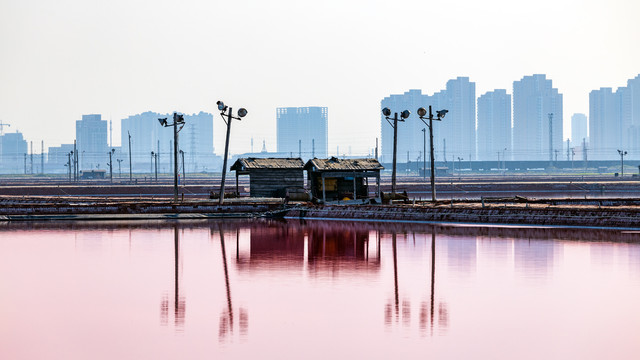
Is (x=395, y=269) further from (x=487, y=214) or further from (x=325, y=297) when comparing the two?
(x=487, y=214)

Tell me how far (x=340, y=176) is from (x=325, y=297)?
127ft

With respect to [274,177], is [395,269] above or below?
below

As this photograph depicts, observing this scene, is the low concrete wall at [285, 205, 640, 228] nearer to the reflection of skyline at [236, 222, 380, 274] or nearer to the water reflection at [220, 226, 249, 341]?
the reflection of skyline at [236, 222, 380, 274]

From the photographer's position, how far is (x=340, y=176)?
65438 millimetres

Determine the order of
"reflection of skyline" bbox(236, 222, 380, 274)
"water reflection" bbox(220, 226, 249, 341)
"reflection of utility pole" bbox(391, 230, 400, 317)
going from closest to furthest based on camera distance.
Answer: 1. "water reflection" bbox(220, 226, 249, 341)
2. "reflection of utility pole" bbox(391, 230, 400, 317)
3. "reflection of skyline" bbox(236, 222, 380, 274)

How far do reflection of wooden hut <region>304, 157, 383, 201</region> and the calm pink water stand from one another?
18772 millimetres

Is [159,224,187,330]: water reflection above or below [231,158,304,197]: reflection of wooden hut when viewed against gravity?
below

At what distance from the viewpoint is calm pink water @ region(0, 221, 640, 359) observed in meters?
20.5

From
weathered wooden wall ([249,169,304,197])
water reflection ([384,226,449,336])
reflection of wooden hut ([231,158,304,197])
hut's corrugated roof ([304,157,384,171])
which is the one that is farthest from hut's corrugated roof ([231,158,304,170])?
water reflection ([384,226,449,336])

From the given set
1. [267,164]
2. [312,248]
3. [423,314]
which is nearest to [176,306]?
[423,314]

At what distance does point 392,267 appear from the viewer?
34.6 m

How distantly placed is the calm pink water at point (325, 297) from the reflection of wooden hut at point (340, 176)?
1877 cm

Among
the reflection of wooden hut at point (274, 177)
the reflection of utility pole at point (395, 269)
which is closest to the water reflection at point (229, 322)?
the reflection of utility pole at point (395, 269)

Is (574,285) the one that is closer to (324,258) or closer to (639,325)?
(639,325)
